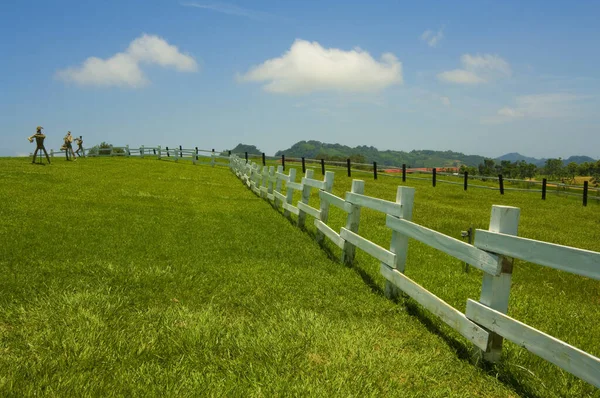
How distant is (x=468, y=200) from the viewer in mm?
25312

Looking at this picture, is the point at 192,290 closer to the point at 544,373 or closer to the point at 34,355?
the point at 34,355

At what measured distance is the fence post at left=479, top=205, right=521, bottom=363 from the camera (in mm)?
3727

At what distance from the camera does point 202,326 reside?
4.27 m

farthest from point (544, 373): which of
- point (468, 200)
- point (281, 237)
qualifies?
point (468, 200)

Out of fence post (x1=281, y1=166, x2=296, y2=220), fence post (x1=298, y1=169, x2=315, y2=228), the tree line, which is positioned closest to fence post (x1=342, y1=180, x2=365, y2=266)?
fence post (x1=298, y1=169, x2=315, y2=228)

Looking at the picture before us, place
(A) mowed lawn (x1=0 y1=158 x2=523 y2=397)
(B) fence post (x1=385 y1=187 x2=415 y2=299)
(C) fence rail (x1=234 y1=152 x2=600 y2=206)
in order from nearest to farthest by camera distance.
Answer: (A) mowed lawn (x1=0 y1=158 x2=523 y2=397)
(B) fence post (x1=385 y1=187 x2=415 y2=299)
(C) fence rail (x1=234 y1=152 x2=600 y2=206)

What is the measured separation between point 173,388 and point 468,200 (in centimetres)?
2446

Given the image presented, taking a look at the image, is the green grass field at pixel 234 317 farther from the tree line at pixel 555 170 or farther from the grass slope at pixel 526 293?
the tree line at pixel 555 170

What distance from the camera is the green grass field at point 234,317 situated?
133 inches

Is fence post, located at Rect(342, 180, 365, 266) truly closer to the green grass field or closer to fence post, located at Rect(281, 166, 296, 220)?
the green grass field

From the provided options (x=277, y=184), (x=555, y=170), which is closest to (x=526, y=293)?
(x=277, y=184)

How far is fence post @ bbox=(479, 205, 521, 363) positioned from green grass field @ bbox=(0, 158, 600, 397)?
19cm


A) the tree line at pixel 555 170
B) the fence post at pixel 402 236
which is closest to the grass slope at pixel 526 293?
the fence post at pixel 402 236

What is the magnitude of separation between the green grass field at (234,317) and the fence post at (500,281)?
7.4 inches
